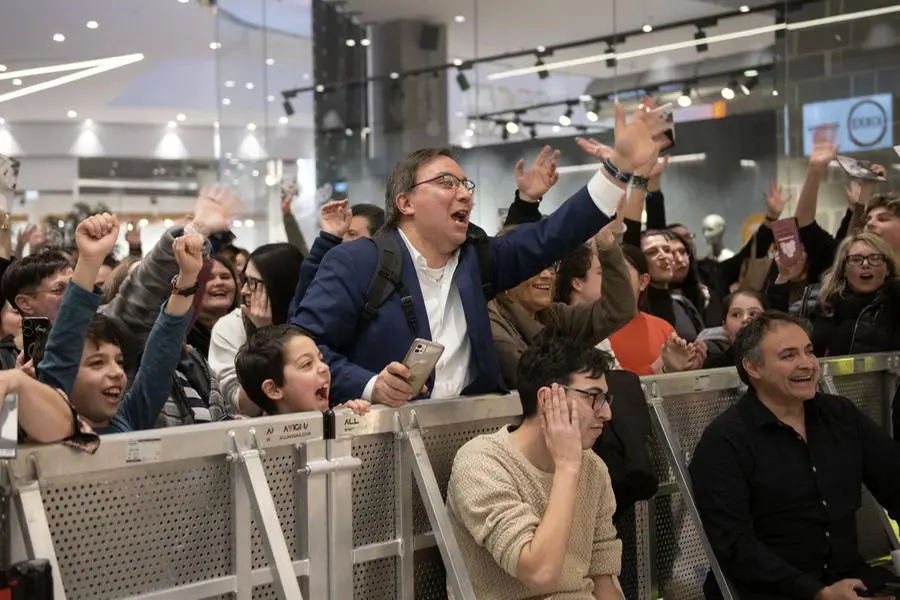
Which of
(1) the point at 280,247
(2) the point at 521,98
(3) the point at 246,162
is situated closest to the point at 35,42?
(3) the point at 246,162

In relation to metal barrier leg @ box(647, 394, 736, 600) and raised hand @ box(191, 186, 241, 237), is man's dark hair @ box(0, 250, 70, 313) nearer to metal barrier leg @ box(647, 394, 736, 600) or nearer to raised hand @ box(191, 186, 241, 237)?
raised hand @ box(191, 186, 241, 237)

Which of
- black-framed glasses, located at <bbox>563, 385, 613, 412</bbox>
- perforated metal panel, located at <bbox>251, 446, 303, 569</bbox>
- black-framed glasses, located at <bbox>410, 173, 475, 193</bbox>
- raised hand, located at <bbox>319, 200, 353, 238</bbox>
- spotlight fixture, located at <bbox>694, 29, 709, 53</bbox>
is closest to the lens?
perforated metal panel, located at <bbox>251, 446, 303, 569</bbox>

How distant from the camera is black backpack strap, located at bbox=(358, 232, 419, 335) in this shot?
3.29m

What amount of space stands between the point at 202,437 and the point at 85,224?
1.97 ft

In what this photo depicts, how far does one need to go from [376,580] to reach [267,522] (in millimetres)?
498

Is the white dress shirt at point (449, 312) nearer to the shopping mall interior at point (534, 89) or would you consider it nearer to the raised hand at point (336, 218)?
the raised hand at point (336, 218)

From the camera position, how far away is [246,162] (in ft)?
40.4

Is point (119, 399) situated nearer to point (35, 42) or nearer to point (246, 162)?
point (246, 162)

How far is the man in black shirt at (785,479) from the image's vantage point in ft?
12.3

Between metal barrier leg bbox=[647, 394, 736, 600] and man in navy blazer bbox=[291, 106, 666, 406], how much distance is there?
2.50 feet

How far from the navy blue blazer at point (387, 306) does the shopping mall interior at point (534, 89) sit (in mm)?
5174

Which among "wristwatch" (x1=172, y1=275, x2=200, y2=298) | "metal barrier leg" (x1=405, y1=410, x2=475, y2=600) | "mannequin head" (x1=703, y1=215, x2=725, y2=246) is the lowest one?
"metal barrier leg" (x1=405, y1=410, x2=475, y2=600)

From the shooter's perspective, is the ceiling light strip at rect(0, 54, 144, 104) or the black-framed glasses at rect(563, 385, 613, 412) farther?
the ceiling light strip at rect(0, 54, 144, 104)

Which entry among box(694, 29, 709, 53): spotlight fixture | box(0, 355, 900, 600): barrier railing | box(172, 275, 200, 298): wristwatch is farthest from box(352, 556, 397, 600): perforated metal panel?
box(694, 29, 709, 53): spotlight fixture
